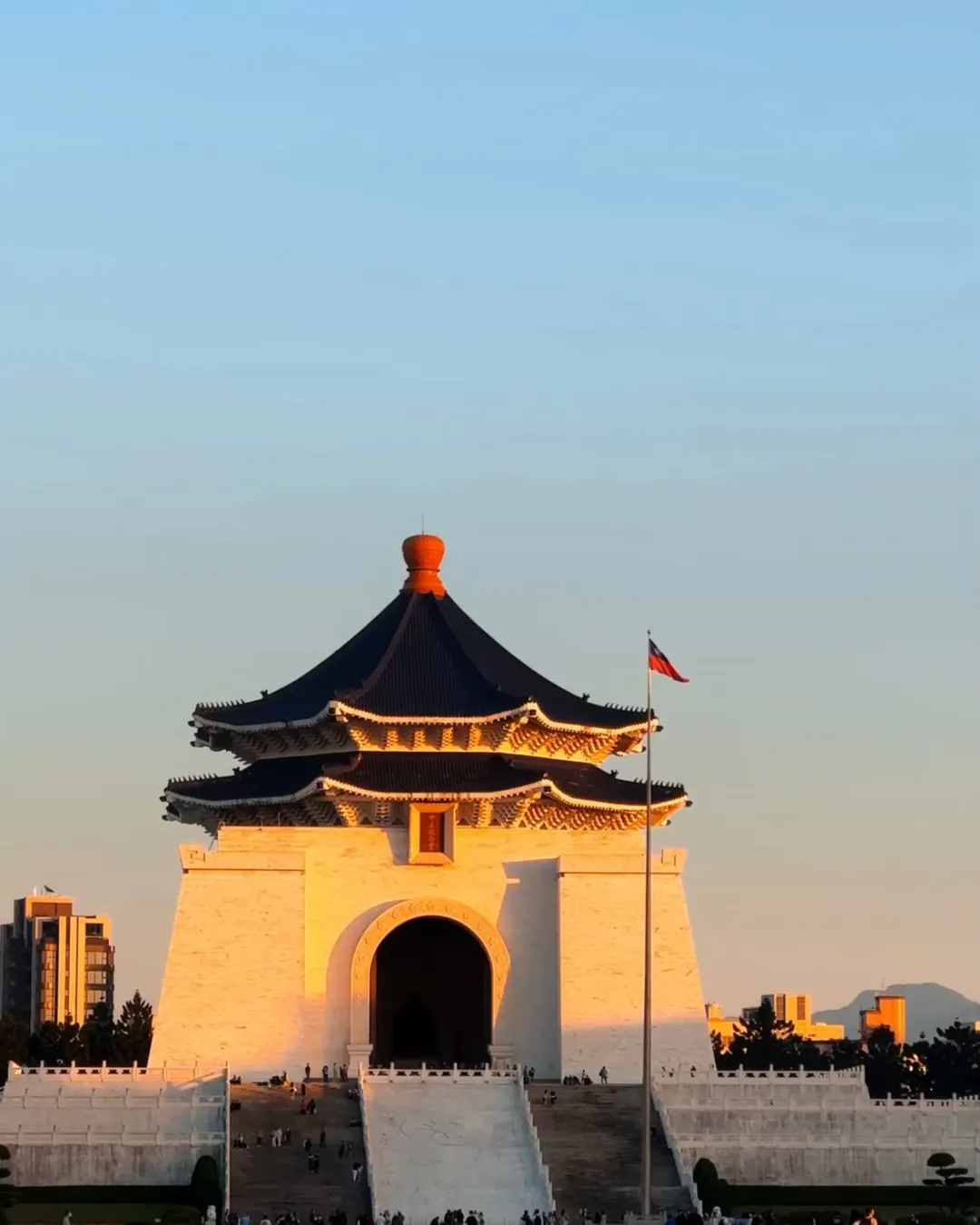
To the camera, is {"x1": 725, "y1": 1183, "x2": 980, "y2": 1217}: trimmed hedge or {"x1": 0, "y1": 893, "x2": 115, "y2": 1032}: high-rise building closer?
A: {"x1": 725, "y1": 1183, "x2": 980, "y2": 1217}: trimmed hedge

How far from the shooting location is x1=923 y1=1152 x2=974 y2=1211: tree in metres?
48.5

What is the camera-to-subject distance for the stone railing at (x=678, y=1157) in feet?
154

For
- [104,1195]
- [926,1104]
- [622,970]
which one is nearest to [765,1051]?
[622,970]

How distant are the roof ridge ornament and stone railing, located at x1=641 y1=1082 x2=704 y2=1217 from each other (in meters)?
15.9

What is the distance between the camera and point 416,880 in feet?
190

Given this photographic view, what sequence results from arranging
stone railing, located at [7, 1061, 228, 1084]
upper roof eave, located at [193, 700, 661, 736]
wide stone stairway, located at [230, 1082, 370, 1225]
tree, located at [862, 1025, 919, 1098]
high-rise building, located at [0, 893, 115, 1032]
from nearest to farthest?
wide stone stairway, located at [230, 1082, 370, 1225]
stone railing, located at [7, 1061, 228, 1084]
upper roof eave, located at [193, 700, 661, 736]
tree, located at [862, 1025, 919, 1098]
high-rise building, located at [0, 893, 115, 1032]

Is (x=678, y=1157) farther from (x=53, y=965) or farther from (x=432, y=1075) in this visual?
(x=53, y=965)

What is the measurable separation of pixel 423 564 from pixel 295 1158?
61.1ft

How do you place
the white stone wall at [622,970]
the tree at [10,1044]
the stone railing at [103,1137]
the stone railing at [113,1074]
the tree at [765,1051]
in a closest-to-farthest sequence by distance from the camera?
the stone railing at [103,1137] < the stone railing at [113,1074] < the white stone wall at [622,970] < the tree at [10,1044] < the tree at [765,1051]

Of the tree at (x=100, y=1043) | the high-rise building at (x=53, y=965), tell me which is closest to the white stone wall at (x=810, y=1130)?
the tree at (x=100, y=1043)

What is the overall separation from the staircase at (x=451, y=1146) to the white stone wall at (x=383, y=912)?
193 inches

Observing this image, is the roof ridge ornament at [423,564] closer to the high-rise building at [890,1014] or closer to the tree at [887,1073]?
the tree at [887,1073]

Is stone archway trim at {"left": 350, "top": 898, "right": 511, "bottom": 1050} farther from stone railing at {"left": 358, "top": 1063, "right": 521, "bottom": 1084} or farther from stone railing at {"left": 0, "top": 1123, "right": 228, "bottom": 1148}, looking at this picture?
stone railing at {"left": 0, "top": 1123, "right": 228, "bottom": 1148}

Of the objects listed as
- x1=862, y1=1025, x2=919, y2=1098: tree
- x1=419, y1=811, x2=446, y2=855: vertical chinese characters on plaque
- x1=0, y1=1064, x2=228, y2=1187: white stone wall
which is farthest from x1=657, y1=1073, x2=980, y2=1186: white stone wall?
x1=862, y1=1025, x2=919, y2=1098: tree
